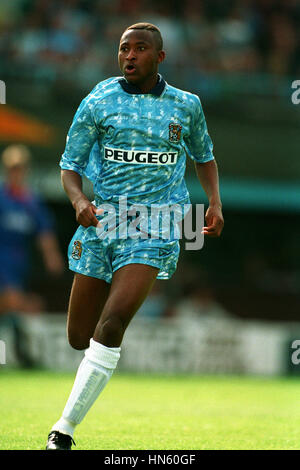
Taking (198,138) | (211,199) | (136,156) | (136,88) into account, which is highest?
(136,88)

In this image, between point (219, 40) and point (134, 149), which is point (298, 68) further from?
point (134, 149)

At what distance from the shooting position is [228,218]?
16.8m

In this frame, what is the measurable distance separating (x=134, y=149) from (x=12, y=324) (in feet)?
22.9

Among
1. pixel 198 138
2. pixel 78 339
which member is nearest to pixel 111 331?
pixel 78 339

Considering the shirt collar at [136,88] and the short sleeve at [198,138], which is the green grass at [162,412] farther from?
the shirt collar at [136,88]

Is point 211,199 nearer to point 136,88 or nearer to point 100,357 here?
point 136,88

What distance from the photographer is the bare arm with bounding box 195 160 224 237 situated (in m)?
5.68

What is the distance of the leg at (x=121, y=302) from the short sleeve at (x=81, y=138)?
714mm

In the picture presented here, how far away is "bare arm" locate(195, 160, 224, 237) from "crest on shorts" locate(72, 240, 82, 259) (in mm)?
769

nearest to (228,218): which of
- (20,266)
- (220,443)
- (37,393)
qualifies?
(20,266)

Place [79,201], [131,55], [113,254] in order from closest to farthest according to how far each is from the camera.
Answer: [79,201] → [131,55] → [113,254]

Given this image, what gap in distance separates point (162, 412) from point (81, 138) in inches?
125

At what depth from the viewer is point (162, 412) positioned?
7.88 meters

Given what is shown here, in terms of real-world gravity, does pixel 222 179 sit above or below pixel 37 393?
above
